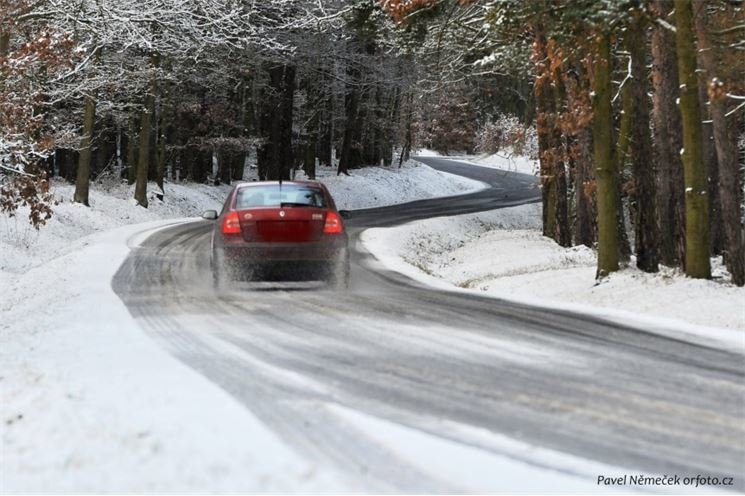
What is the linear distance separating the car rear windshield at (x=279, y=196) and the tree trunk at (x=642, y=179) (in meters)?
5.78

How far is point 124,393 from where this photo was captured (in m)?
5.45

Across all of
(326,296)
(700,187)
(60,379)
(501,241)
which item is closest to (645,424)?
(60,379)

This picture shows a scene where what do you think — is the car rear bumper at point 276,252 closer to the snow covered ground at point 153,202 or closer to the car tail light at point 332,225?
the car tail light at point 332,225

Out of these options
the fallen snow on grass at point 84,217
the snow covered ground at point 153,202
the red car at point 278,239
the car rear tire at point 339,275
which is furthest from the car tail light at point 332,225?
the fallen snow on grass at point 84,217

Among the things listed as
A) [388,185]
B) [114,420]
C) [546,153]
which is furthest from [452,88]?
[114,420]

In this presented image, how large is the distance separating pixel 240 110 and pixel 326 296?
1275 inches

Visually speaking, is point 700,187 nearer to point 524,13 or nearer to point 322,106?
point 524,13

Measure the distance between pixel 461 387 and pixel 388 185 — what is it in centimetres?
4258

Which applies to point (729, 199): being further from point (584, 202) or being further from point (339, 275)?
point (584, 202)

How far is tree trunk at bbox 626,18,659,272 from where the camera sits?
13883 millimetres

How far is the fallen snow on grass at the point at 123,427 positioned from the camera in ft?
13.0

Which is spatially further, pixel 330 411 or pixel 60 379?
pixel 60 379

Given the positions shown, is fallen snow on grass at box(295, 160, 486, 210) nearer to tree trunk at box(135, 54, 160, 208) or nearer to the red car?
tree trunk at box(135, 54, 160, 208)

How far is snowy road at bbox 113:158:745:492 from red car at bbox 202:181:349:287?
38.3 inches
